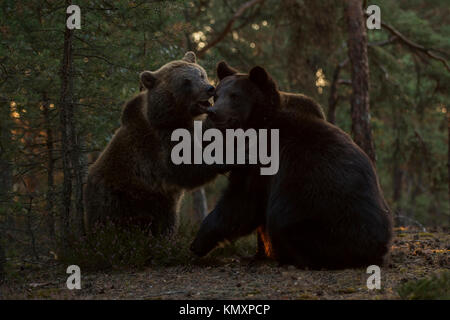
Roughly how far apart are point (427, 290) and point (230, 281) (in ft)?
6.07

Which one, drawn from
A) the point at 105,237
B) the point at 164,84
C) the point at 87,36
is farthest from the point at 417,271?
the point at 87,36

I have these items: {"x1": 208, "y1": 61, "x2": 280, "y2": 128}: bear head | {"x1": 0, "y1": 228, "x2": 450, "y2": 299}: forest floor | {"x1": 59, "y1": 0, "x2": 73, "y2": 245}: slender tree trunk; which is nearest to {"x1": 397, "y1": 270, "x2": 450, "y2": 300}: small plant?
{"x1": 0, "y1": 228, "x2": 450, "y2": 299}: forest floor

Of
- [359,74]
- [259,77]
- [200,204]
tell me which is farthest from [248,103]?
[200,204]

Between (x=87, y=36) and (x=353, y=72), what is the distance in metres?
5.39

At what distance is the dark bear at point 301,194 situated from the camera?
493 cm

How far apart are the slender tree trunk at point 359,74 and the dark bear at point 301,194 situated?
4.72 m

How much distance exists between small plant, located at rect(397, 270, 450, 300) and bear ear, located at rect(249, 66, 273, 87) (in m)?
2.62

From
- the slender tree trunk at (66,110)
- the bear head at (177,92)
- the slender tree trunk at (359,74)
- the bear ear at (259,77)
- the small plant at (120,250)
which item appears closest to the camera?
the bear ear at (259,77)

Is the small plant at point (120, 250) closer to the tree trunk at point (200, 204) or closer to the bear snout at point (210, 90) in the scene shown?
the bear snout at point (210, 90)

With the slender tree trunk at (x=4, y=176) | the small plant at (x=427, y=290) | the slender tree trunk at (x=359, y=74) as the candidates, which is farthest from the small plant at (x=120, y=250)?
the slender tree trunk at (x=359, y=74)

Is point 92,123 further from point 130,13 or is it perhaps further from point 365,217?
point 365,217

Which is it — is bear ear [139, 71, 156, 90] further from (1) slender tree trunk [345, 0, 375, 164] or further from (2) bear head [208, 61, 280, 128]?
(1) slender tree trunk [345, 0, 375, 164]

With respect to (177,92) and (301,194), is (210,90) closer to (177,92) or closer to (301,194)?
(177,92)

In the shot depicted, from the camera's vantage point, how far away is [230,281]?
4.96 m
